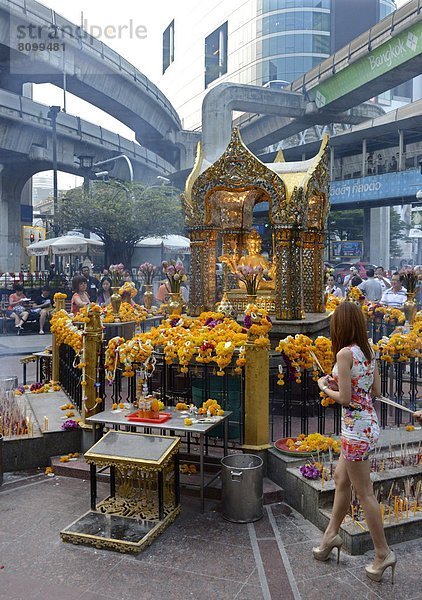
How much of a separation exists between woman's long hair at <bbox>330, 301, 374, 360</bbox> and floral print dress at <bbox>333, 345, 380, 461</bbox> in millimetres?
51

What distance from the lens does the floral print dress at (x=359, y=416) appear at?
14.4 ft

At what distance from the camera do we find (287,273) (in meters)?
9.59

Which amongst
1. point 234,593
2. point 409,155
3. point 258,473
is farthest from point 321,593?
point 409,155

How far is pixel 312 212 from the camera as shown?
35.2 feet

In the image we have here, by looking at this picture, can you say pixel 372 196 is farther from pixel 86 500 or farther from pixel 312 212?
pixel 86 500

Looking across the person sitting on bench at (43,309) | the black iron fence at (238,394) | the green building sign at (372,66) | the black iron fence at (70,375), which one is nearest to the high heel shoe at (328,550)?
the black iron fence at (238,394)

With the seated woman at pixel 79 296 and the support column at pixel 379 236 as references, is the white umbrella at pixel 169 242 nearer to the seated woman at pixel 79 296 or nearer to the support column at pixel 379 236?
the seated woman at pixel 79 296

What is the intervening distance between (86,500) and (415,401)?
476cm

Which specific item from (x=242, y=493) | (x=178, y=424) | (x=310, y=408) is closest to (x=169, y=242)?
(x=310, y=408)

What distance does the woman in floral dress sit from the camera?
4.37 meters

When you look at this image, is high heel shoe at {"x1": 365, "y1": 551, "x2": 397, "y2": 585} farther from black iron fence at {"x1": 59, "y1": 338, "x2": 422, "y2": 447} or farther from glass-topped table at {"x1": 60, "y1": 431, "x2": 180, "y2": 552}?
black iron fence at {"x1": 59, "y1": 338, "x2": 422, "y2": 447}

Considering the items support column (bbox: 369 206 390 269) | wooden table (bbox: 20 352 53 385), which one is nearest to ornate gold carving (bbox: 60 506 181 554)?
wooden table (bbox: 20 352 53 385)

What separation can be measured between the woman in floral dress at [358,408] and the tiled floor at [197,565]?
359 millimetres

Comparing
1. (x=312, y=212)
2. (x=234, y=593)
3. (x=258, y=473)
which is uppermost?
(x=312, y=212)
